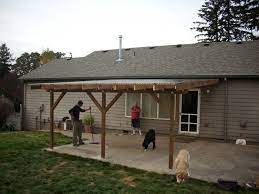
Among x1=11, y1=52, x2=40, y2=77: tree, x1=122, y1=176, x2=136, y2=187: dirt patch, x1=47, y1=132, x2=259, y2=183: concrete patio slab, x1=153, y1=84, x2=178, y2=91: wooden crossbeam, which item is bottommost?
x1=122, y1=176, x2=136, y2=187: dirt patch

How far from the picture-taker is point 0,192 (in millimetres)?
6469

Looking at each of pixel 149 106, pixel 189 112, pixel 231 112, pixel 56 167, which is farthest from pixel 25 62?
pixel 56 167

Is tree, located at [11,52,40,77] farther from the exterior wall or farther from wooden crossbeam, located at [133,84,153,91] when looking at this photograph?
wooden crossbeam, located at [133,84,153,91]

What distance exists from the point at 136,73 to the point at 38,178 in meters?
8.16

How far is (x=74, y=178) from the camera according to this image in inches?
293

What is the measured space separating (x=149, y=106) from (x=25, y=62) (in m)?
51.5

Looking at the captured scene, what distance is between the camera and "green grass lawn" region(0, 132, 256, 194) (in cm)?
668

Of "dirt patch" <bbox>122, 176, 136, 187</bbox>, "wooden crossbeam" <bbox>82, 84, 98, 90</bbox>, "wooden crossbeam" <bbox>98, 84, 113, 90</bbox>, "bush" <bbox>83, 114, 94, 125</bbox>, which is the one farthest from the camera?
"bush" <bbox>83, 114, 94, 125</bbox>

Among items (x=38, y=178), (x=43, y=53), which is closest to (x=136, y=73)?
(x=38, y=178)

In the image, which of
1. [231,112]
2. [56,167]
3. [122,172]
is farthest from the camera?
[231,112]

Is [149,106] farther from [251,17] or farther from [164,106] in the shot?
[251,17]

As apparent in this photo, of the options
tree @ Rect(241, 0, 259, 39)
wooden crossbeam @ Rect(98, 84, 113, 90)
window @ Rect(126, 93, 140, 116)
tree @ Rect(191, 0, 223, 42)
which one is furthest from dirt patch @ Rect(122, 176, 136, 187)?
tree @ Rect(191, 0, 223, 42)

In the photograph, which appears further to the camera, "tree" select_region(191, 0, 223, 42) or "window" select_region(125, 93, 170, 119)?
"tree" select_region(191, 0, 223, 42)

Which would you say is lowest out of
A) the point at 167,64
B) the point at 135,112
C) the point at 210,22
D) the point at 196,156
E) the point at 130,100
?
the point at 196,156
